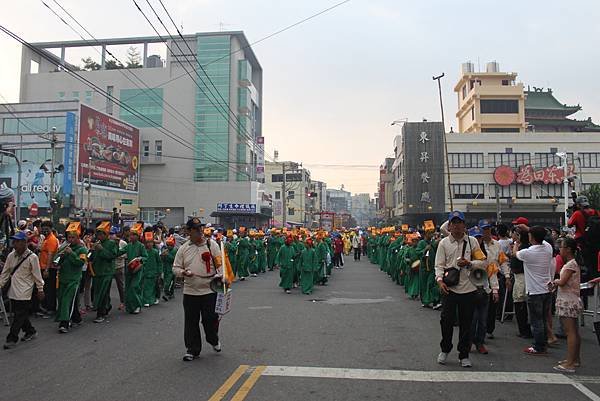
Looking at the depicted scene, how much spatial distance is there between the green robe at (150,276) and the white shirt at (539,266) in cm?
785

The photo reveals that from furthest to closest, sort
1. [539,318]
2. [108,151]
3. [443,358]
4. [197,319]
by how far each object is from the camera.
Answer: [108,151], [539,318], [197,319], [443,358]

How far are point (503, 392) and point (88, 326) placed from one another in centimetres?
704

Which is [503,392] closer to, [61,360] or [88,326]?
[61,360]

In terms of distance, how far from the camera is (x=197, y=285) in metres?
6.90

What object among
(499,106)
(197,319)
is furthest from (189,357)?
(499,106)

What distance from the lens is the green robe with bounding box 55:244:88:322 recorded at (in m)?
8.77

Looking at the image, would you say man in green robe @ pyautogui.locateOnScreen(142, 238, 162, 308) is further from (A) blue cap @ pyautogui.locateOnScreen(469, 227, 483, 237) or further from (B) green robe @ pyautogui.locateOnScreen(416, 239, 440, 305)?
(A) blue cap @ pyautogui.locateOnScreen(469, 227, 483, 237)

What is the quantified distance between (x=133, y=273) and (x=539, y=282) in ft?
25.0

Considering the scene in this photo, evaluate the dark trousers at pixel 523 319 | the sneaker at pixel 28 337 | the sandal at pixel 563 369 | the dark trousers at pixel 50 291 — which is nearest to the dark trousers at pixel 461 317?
the sandal at pixel 563 369

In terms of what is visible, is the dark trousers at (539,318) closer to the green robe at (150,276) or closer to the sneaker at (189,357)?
the sneaker at (189,357)

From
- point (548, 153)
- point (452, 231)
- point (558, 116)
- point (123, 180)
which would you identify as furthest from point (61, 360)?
point (558, 116)

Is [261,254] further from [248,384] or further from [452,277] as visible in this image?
[248,384]

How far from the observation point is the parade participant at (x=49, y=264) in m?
10.1

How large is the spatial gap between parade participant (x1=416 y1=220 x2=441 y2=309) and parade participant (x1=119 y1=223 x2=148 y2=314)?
6.13 metres
